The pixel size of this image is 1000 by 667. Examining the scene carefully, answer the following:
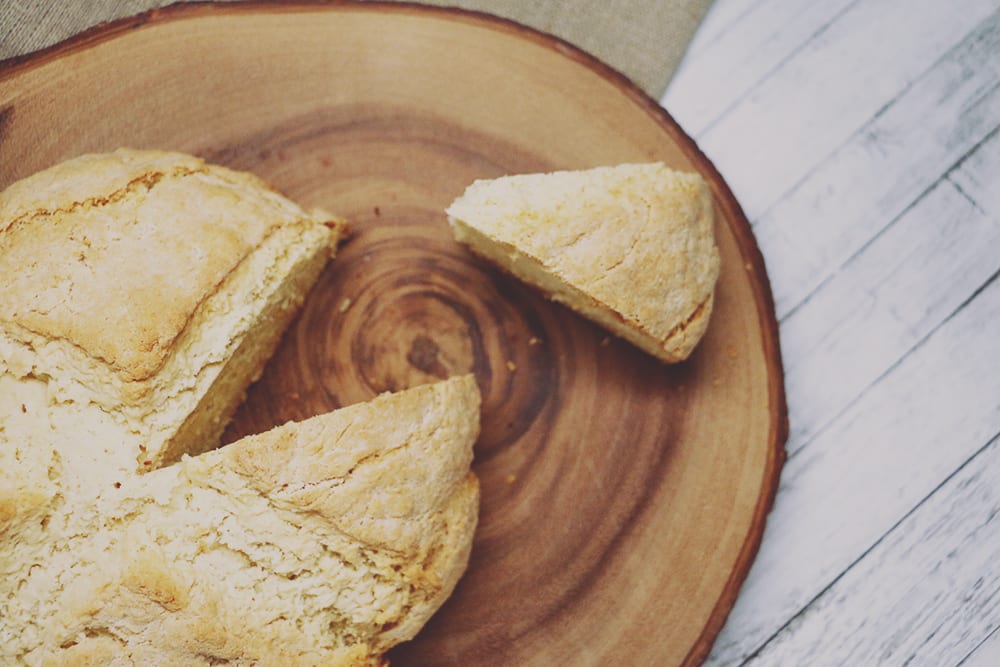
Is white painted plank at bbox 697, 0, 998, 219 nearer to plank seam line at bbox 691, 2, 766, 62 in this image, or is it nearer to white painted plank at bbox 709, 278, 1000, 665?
plank seam line at bbox 691, 2, 766, 62

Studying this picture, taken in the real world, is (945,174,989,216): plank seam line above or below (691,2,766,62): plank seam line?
above

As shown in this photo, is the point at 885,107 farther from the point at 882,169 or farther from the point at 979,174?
the point at 979,174

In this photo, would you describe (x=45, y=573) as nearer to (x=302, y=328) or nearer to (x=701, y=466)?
(x=302, y=328)

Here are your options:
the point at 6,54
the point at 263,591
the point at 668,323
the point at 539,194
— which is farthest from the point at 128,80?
the point at 668,323

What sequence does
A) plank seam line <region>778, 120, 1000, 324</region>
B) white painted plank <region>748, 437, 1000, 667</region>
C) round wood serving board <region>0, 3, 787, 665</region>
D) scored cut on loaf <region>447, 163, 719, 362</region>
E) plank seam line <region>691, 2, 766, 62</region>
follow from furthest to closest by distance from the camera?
plank seam line <region>691, 2, 766, 62</region>, plank seam line <region>778, 120, 1000, 324</region>, white painted plank <region>748, 437, 1000, 667</region>, round wood serving board <region>0, 3, 787, 665</region>, scored cut on loaf <region>447, 163, 719, 362</region>

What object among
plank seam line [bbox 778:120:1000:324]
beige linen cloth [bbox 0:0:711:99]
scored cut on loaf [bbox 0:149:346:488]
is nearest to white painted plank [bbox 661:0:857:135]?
beige linen cloth [bbox 0:0:711:99]

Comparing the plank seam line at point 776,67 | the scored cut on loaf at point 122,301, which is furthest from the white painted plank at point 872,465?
the scored cut on loaf at point 122,301
